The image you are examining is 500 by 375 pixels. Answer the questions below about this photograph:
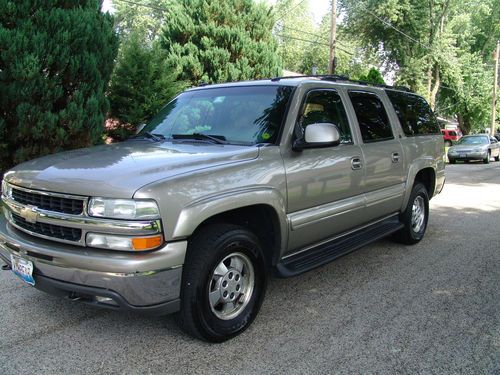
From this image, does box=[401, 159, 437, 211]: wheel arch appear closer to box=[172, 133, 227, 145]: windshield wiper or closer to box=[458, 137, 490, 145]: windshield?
box=[172, 133, 227, 145]: windshield wiper

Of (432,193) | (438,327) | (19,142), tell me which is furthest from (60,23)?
(438,327)

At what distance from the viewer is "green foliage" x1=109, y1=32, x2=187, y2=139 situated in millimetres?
10453

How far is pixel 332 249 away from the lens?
4.14 meters

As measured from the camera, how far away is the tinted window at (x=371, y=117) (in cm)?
465

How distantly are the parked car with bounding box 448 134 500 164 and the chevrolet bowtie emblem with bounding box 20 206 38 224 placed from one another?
67.7ft

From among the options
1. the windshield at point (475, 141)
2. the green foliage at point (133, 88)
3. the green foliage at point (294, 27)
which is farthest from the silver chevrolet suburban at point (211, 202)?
the green foliage at point (294, 27)

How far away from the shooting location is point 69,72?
7504mm

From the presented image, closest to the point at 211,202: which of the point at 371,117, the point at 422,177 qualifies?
the point at 371,117

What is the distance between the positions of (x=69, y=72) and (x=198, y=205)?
5.70 metres

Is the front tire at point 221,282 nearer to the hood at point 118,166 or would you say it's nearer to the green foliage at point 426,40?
the hood at point 118,166

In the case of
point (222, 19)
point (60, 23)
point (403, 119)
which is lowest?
point (403, 119)

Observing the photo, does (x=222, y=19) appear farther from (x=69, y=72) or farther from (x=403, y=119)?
(x=403, y=119)

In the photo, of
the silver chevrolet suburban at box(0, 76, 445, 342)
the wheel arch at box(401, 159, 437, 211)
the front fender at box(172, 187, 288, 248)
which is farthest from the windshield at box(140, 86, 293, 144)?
the wheel arch at box(401, 159, 437, 211)

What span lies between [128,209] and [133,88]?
8.43 m
